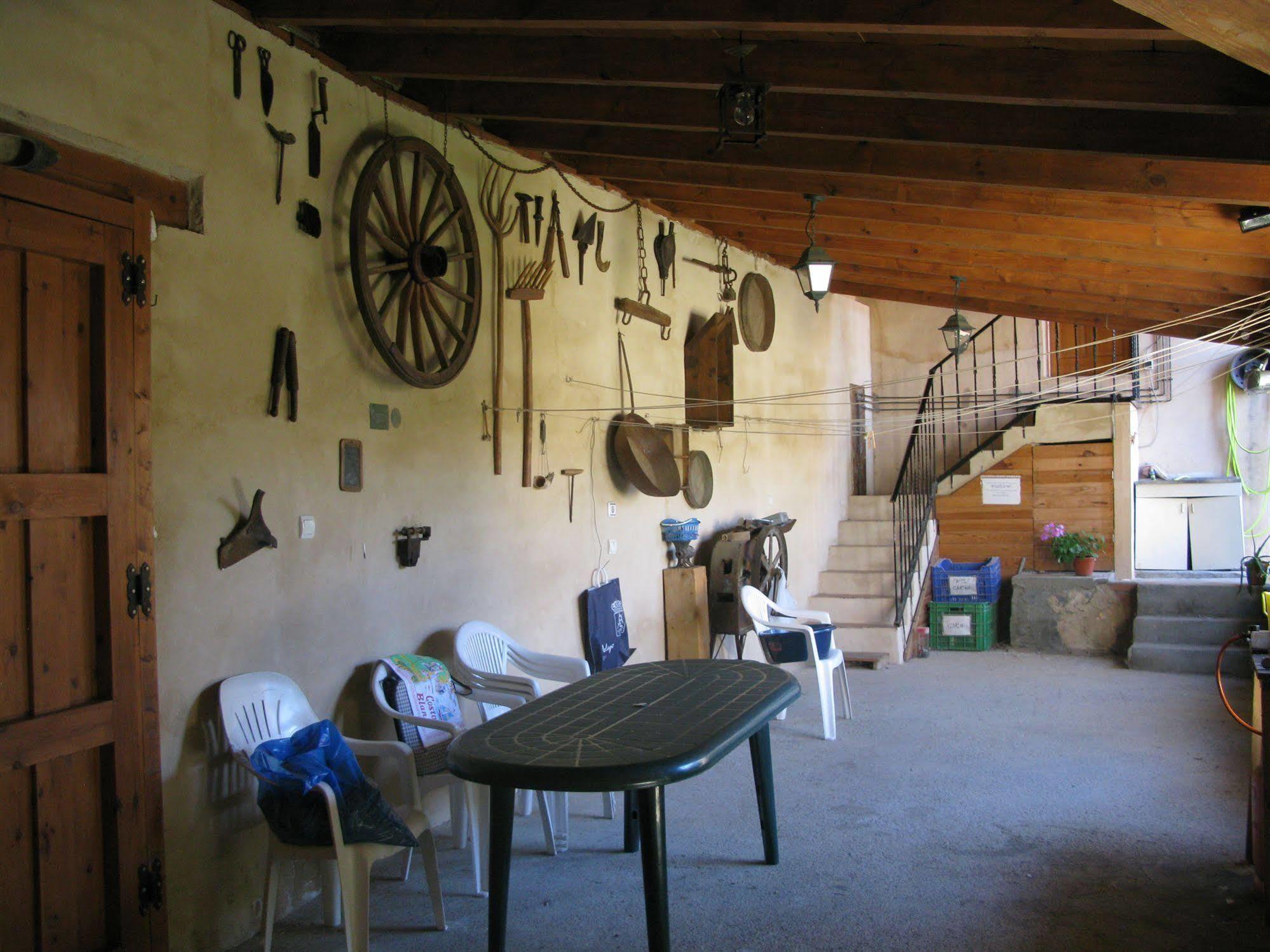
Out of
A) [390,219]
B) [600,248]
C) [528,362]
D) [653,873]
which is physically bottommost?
[653,873]

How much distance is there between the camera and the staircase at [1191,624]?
22.4 ft

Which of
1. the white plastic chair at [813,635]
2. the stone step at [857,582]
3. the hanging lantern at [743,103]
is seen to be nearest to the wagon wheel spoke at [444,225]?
the hanging lantern at [743,103]

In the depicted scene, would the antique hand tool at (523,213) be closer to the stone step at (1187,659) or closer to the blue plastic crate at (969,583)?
the blue plastic crate at (969,583)

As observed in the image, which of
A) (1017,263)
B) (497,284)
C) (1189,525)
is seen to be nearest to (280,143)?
(497,284)

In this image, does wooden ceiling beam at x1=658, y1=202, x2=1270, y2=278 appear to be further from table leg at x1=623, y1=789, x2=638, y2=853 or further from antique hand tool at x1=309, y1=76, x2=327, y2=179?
table leg at x1=623, y1=789, x2=638, y2=853

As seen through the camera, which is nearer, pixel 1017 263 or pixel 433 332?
pixel 433 332

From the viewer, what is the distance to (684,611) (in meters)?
6.00

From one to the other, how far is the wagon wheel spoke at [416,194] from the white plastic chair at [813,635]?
2.99 metres

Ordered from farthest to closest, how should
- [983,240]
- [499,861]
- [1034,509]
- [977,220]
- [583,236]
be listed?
[1034,509] < [983,240] < [977,220] < [583,236] < [499,861]

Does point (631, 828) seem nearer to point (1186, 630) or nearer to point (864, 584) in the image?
point (864, 584)

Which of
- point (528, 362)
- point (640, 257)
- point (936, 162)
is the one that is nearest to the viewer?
point (936, 162)

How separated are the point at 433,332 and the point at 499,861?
219 centimetres

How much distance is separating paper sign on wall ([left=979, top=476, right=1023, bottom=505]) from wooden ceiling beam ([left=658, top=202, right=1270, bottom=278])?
121 inches

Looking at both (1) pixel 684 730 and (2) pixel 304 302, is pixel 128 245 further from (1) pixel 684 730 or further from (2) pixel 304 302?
(1) pixel 684 730
